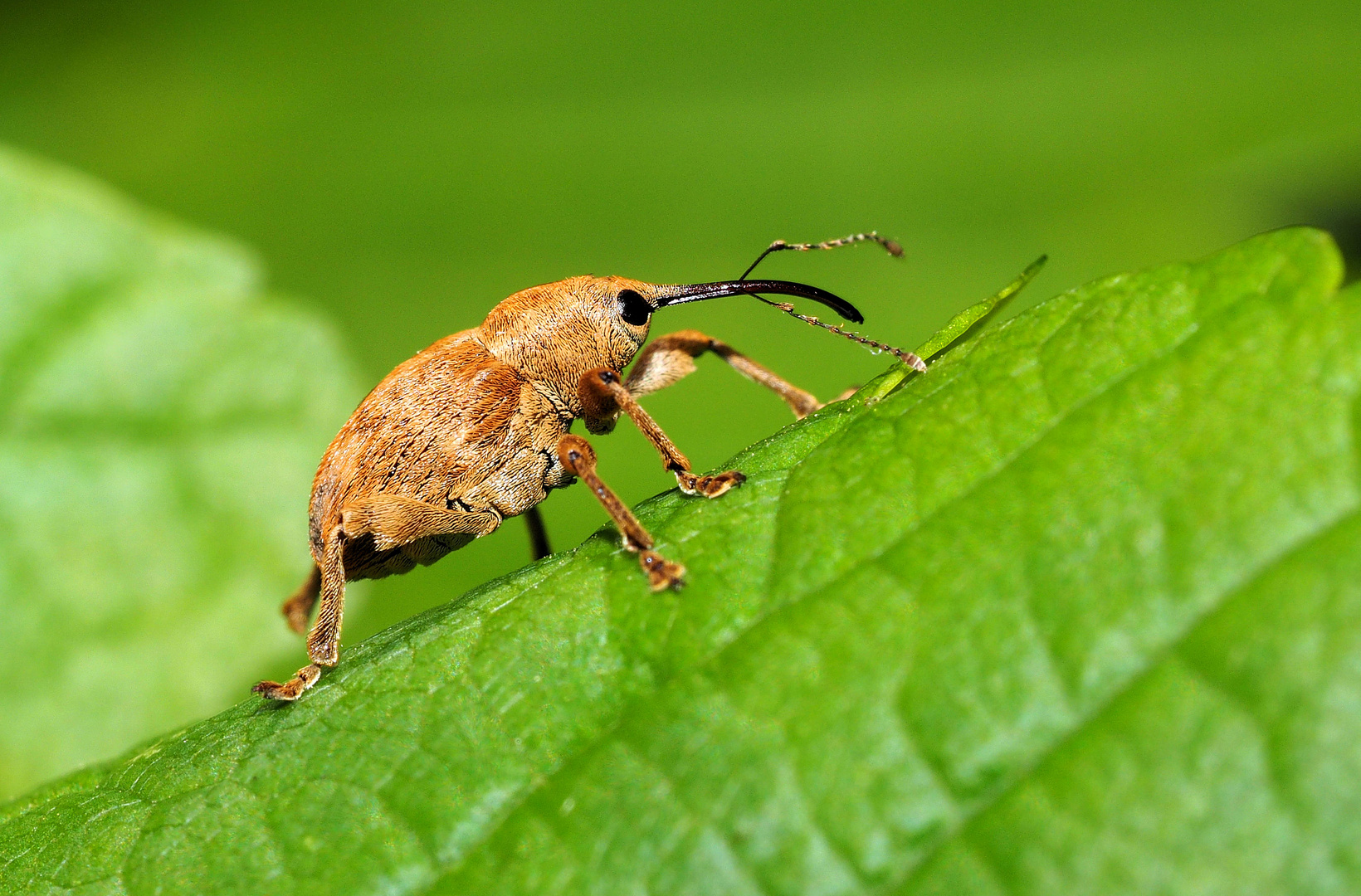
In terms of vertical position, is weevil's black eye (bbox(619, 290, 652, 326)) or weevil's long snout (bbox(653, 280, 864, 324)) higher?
weevil's black eye (bbox(619, 290, 652, 326))

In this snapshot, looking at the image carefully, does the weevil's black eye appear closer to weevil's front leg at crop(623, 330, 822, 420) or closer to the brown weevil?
the brown weevil

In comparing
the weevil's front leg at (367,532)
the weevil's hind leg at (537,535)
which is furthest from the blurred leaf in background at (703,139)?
the weevil's front leg at (367,532)

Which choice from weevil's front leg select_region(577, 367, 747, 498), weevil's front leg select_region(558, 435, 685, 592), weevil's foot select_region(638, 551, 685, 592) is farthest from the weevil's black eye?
weevil's foot select_region(638, 551, 685, 592)

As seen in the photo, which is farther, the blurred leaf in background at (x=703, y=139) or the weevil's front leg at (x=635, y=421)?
the blurred leaf in background at (x=703, y=139)

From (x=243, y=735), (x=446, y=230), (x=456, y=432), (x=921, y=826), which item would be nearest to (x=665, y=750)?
(x=921, y=826)

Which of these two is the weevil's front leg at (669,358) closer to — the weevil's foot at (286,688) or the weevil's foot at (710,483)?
the weevil's foot at (710,483)

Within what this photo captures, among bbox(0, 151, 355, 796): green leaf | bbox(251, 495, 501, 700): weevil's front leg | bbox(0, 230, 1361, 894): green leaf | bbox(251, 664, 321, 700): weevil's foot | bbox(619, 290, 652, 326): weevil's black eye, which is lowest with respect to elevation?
bbox(0, 230, 1361, 894): green leaf

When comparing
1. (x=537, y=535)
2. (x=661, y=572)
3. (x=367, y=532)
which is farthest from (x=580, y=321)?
(x=661, y=572)
